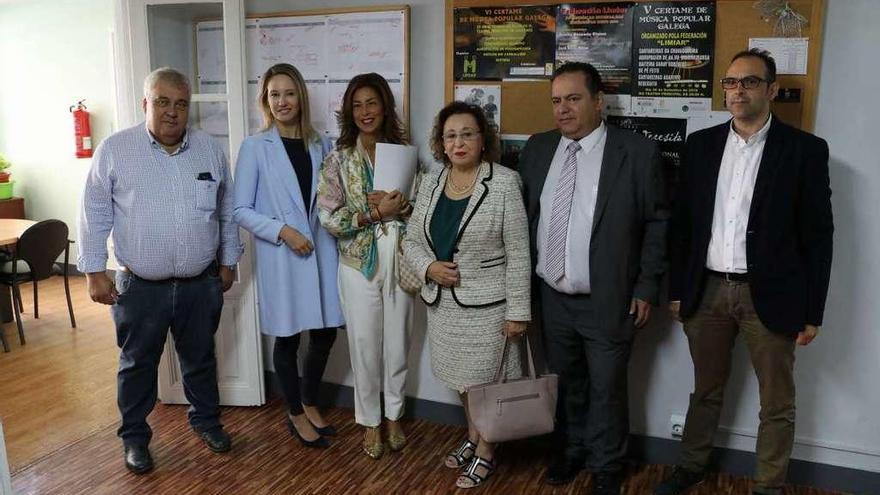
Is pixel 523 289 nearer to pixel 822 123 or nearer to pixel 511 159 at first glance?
pixel 511 159

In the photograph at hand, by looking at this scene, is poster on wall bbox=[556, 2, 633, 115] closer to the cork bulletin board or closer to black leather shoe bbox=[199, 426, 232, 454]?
the cork bulletin board

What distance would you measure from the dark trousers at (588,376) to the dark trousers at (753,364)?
263 mm

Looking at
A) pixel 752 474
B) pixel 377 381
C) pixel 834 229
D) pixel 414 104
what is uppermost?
pixel 414 104

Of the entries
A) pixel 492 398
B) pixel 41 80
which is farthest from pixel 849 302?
pixel 41 80

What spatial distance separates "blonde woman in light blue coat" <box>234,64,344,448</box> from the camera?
2.65m

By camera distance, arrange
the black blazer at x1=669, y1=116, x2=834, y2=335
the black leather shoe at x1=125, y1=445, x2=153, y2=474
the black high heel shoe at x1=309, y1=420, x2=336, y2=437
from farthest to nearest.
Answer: the black high heel shoe at x1=309, y1=420, x2=336, y2=437, the black leather shoe at x1=125, y1=445, x2=153, y2=474, the black blazer at x1=669, y1=116, x2=834, y2=335

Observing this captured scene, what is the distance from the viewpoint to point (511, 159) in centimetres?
274

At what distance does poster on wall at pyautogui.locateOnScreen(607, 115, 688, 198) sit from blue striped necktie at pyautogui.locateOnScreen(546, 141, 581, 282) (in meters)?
0.32

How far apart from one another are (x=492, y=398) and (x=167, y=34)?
2230 mm

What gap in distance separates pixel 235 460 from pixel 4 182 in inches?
186

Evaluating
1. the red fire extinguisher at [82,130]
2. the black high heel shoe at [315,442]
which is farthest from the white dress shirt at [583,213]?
the red fire extinguisher at [82,130]

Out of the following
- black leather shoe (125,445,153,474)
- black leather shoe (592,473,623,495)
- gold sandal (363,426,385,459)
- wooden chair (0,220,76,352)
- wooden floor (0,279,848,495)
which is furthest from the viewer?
wooden chair (0,220,76,352)

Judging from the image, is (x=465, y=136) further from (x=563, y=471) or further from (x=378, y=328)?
(x=563, y=471)

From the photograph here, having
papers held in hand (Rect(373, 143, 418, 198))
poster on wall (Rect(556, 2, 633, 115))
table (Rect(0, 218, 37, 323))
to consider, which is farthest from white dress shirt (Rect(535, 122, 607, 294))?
table (Rect(0, 218, 37, 323))
